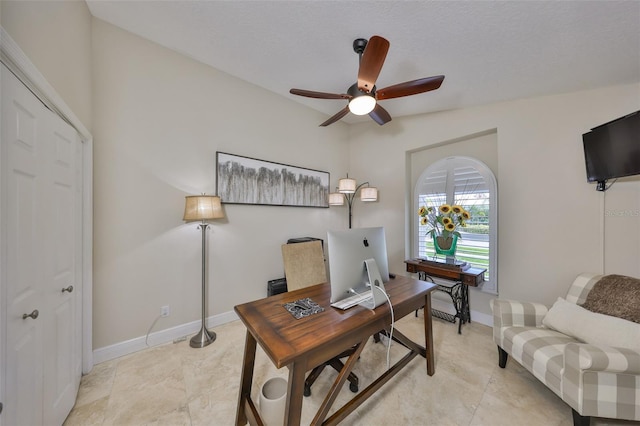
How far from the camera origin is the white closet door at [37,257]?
0.94 m

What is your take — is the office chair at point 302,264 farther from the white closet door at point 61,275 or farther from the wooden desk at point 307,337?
the white closet door at point 61,275

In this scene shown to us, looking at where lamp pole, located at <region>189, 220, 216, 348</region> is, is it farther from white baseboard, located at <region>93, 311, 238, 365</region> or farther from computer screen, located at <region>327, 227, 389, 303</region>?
computer screen, located at <region>327, 227, 389, 303</region>

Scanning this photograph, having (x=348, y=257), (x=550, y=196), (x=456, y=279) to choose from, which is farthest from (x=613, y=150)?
(x=348, y=257)

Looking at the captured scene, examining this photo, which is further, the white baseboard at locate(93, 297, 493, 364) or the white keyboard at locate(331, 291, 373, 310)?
the white baseboard at locate(93, 297, 493, 364)

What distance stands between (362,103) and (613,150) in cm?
204

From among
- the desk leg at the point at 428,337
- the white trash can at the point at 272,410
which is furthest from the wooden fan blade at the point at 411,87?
the white trash can at the point at 272,410

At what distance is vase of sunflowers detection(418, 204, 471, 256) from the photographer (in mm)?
2576

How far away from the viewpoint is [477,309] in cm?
281

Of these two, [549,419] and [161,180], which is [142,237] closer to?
[161,180]

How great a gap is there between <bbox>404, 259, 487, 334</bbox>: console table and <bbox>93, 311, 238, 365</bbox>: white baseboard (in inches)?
99.6

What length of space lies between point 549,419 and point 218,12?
3829mm

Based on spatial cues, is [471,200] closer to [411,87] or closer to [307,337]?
[411,87]

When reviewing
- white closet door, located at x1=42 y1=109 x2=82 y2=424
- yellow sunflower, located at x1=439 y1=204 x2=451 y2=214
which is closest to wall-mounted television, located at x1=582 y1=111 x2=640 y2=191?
yellow sunflower, located at x1=439 y1=204 x2=451 y2=214

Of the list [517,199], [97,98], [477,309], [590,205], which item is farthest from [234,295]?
[590,205]
